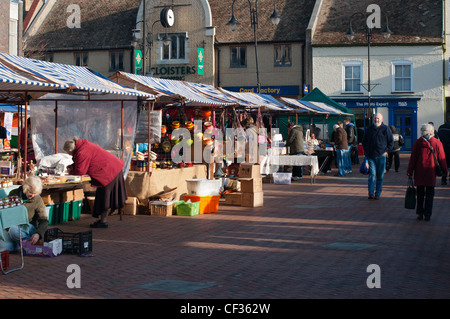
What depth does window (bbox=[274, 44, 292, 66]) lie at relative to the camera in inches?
1676

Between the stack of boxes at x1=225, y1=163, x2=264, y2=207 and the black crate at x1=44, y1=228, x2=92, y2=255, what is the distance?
6133 millimetres

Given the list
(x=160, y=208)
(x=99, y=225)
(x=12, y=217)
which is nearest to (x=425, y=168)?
(x=160, y=208)

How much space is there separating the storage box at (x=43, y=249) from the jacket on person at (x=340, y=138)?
1564 cm

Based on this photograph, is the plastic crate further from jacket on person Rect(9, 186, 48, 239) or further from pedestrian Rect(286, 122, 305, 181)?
pedestrian Rect(286, 122, 305, 181)

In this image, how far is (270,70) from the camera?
42781 millimetres

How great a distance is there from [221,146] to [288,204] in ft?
8.87

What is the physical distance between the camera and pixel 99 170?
1184 cm

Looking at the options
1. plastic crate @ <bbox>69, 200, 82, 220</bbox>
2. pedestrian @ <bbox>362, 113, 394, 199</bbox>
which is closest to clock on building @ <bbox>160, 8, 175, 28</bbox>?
pedestrian @ <bbox>362, 113, 394, 199</bbox>

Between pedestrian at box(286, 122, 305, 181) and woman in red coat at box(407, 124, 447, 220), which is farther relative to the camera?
pedestrian at box(286, 122, 305, 181)

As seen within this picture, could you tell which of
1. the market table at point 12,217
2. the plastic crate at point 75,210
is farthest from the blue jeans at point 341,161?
the market table at point 12,217

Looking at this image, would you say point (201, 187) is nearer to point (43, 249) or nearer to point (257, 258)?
point (257, 258)

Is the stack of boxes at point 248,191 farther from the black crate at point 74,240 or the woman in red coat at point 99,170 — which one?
the black crate at point 74,240

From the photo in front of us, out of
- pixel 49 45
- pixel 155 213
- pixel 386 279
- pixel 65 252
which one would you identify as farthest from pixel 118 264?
pixel 49 45

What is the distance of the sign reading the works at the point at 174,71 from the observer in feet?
143
